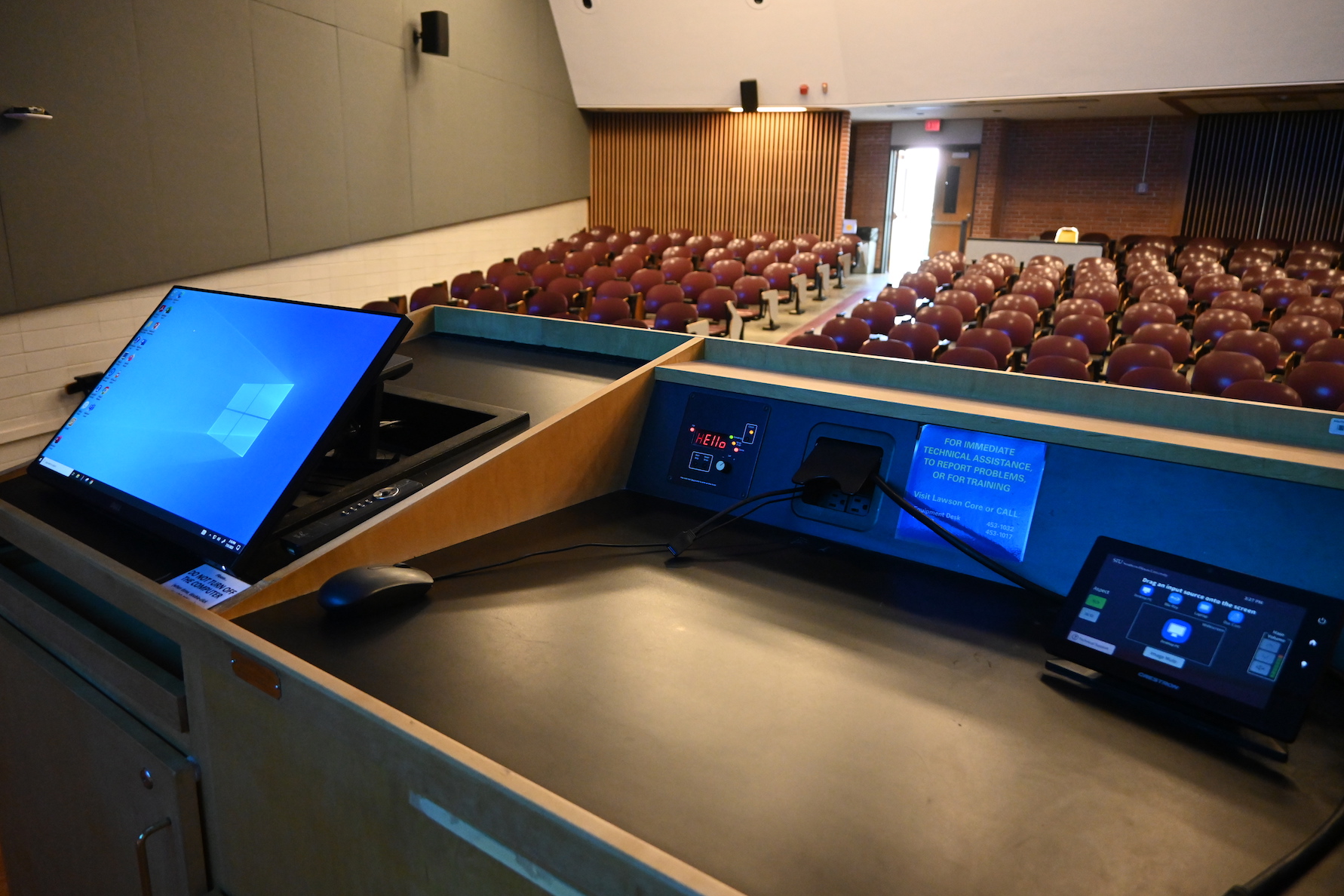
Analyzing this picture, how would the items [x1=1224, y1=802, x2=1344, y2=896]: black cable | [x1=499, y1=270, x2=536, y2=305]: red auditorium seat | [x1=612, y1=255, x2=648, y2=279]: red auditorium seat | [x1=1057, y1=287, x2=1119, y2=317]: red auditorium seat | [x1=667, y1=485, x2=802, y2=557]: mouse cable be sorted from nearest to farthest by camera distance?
[x1=1224, y1=802, x2=1344, y2=896]: black cable < [x1=667, y1=485, x2=802, y2=557]: mouse cable < [x1=1057, y1=287, x2=1119, y2=317]: red auditorium seat < [x1=499, y1=270, x2=536, y2=305]: red auditorium seat < [x1=612, y1=255, x2=648, y2=279]: red auditorium seat

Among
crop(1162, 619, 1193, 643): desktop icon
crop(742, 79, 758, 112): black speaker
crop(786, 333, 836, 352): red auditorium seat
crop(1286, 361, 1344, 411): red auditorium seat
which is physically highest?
crop(742, 79, 758, 112): black speaker

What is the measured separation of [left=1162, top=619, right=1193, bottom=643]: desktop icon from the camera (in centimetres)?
93

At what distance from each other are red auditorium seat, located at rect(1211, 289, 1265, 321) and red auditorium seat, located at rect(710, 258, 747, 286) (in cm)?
424

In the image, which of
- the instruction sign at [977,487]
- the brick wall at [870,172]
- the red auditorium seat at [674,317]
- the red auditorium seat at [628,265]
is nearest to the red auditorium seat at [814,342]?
the red auditorium seat at [674,317]

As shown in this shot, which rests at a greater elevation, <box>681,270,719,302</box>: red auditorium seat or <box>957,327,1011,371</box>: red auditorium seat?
<box>681,270,719,302</box>: red auditorium seat

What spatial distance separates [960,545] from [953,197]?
13.6 meters

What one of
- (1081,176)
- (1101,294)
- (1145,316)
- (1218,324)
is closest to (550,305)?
(1145,316)

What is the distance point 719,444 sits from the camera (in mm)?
1509

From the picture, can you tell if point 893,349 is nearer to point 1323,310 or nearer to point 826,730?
point 826,730

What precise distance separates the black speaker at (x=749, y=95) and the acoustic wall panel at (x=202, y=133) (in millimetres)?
5988

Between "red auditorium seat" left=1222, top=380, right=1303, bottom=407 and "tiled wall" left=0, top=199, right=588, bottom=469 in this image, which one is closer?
"red auditorium seat" left=1222, top=380, right=1303, bottom=407

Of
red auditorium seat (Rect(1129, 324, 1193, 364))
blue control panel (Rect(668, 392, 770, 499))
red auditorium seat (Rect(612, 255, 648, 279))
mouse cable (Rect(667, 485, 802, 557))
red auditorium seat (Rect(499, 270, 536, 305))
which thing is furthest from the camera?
red auditorium seat (Rect(612, 255, 648, 279))

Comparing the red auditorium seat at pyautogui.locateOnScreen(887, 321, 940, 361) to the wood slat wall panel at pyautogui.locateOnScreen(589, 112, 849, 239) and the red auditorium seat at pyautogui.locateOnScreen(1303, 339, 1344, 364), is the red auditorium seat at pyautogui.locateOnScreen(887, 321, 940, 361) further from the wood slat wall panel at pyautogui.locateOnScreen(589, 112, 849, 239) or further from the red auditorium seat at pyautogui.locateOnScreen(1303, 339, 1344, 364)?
the wood slat wall panel at pyautogui.locateOnScreen(589, 112, 849, 239)

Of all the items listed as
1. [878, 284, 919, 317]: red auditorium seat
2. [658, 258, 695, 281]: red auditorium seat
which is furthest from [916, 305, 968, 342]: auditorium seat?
[658, 258, 695, 281]: red auditorium seat
